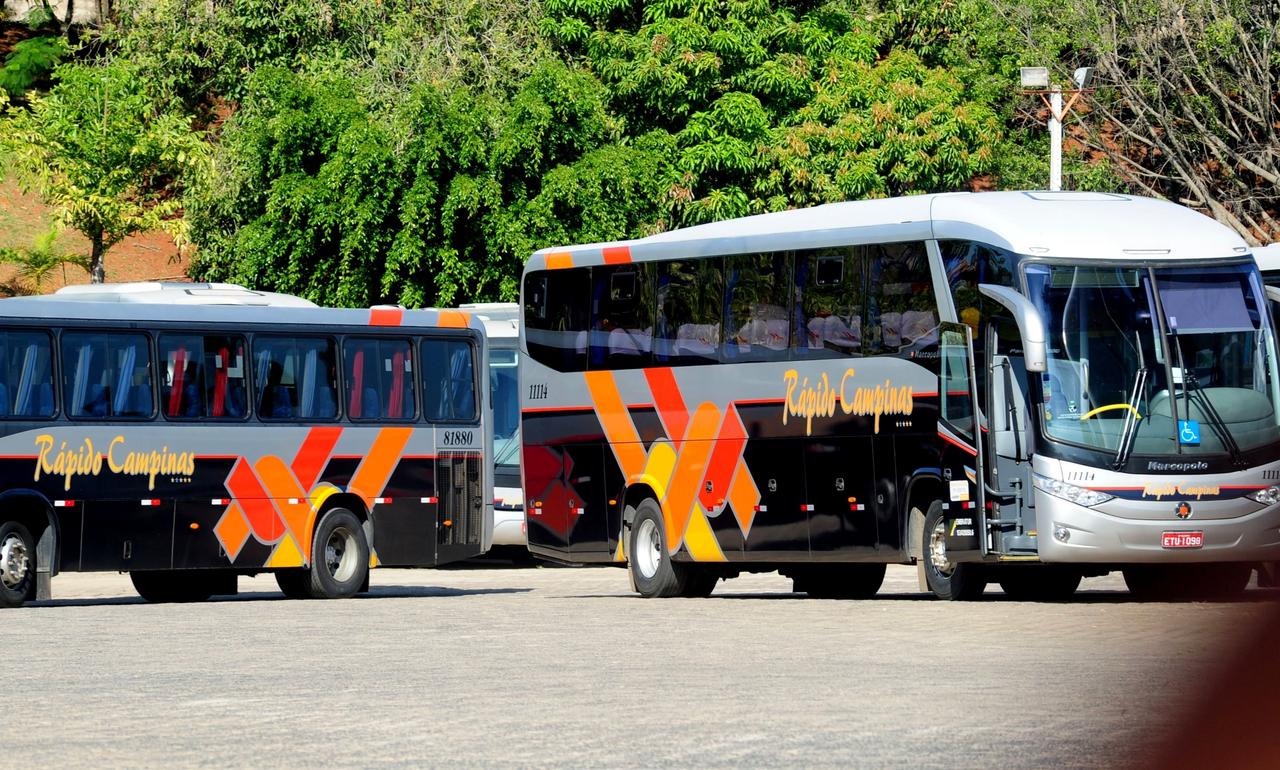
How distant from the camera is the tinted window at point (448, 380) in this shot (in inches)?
981

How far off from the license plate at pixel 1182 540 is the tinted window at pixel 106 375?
10043mm

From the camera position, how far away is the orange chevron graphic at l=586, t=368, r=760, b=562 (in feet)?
72.7

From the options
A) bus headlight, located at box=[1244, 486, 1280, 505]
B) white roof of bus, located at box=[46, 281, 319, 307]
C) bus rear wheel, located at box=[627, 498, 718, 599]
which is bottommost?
bus rear wheel, located at box=[627, 498, 718, 599]

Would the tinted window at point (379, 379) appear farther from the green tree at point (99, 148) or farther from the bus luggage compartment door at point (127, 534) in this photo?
the green tree at point (99, 148)

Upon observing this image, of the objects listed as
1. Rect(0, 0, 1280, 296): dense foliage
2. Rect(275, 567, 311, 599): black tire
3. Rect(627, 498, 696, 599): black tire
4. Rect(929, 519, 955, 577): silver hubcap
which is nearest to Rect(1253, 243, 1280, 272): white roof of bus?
Rect(929, 519, 955, 577): silver hubcap

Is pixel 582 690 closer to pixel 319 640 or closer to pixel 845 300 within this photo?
pixel 319 640

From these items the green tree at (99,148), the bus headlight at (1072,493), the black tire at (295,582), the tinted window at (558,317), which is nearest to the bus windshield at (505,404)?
the tinted window at (558,317)

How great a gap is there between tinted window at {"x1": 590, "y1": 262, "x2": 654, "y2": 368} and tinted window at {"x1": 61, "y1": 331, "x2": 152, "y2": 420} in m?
4.61

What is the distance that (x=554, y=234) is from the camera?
38.6 metres

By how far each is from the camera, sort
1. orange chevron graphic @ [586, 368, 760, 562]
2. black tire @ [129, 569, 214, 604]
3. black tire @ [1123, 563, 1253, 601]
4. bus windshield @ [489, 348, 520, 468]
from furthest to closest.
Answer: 1. bus windshield @ [489, 348, 520, 468]
2. black tire @ [129, 569, 214, 604]
3. orange chevron graphic @ [586, 368, 760, 562]
4. black tire @ [1123, 563, 1253, 601]

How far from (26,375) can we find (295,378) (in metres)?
3.15

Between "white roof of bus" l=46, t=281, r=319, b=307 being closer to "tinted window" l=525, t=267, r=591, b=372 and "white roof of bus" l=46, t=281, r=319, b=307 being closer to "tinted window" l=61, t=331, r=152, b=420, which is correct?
"tinted window" l=61, t=331, r=152, b=420

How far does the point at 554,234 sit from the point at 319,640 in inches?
889

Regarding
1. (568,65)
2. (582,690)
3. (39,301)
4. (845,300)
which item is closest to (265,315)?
(39,301)
